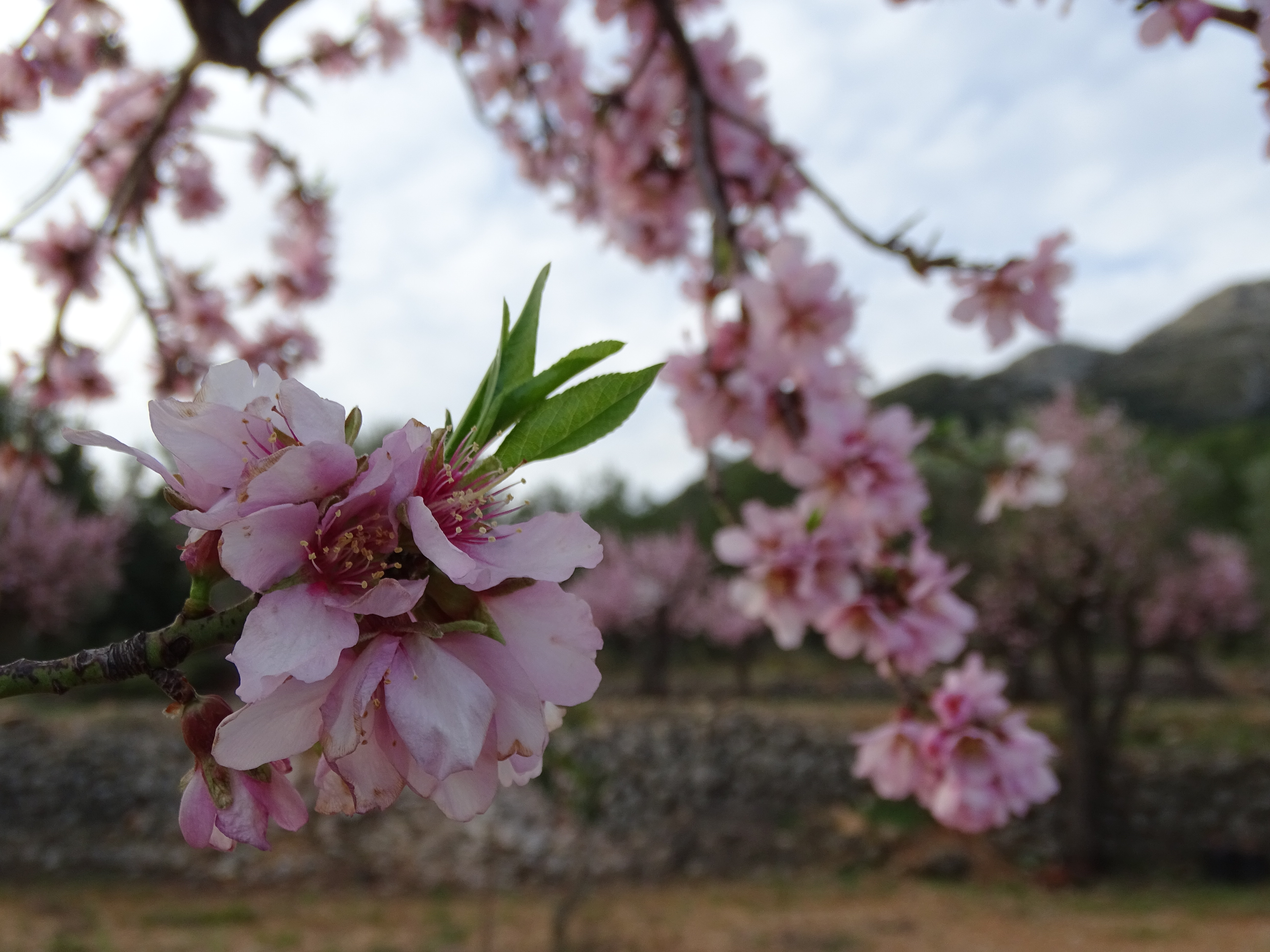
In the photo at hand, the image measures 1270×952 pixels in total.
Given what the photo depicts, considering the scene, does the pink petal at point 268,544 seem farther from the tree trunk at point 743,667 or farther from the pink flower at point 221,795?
the tree trunk at point 743,667

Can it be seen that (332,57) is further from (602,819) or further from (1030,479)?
(602,819)

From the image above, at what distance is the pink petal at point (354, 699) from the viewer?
16.5 inches

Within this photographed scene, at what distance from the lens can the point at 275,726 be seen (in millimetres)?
424

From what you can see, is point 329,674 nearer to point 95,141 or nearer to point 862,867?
point 95,141

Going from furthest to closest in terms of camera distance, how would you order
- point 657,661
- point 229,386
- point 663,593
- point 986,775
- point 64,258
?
point 663,593
point 657,661
point 64,258
point 986,775
point 229,386

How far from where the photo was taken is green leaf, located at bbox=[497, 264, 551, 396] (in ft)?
1.79

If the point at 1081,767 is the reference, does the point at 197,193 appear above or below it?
above

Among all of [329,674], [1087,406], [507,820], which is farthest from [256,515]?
[1087,406]

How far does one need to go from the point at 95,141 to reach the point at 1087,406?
52.0ft

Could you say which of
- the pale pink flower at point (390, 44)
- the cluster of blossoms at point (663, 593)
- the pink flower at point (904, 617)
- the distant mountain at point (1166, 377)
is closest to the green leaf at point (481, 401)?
the pink flower at point (904, 617)

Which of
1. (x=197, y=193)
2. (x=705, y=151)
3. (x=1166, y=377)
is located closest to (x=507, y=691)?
(x=705, y=151)

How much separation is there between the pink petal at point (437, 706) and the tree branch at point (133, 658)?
78mm

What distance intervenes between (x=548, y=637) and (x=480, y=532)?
3.6 inches

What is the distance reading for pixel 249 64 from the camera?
141 cm
